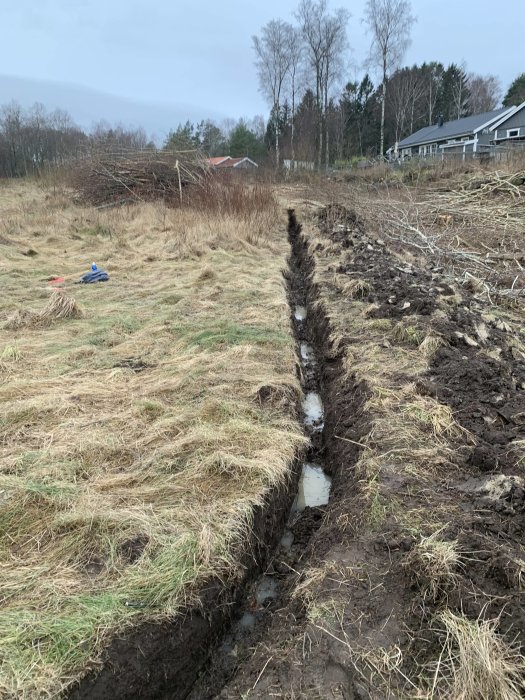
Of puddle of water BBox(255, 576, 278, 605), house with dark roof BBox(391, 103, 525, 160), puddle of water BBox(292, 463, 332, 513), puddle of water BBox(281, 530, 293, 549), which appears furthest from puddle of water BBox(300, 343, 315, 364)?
house with dark roof BBox(391, 103, 525, 160)

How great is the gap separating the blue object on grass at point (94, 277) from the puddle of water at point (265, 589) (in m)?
6.79

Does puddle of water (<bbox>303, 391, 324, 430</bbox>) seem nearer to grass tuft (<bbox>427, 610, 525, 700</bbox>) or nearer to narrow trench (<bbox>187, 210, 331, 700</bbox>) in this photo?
narrow trench (<bbox>187, 210, 331, 700</bbox>)

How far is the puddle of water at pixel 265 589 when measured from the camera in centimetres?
280

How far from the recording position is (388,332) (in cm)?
536

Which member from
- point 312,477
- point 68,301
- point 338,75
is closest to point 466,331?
point 312,477

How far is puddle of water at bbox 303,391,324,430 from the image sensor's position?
4.72 meters

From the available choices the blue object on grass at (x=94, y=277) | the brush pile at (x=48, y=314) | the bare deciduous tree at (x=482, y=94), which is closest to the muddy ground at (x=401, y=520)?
the brush pile at (x=48, y=314)

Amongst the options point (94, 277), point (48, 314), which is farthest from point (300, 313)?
point (48, 314)

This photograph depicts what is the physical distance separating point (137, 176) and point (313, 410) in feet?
47.1

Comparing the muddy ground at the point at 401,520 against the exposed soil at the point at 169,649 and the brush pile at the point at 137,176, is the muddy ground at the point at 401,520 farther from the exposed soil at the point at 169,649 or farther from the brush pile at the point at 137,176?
the brush pile at the point at 137,176

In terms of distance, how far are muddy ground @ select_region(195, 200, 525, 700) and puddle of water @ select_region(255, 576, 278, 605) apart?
122mm

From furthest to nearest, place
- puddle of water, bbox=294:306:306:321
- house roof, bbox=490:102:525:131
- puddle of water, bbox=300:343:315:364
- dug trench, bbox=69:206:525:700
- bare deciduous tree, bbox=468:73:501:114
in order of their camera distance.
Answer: bare deciduous tree, bbox=468:73:501:114 → house roof, bbox=490:102:525:131 → puddle of water, bbox=294:306:306:321 → puddle of water, bbox=300:343:315:364 → dug trench, bbox=69:206:525:700

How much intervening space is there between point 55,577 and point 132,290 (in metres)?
6.02

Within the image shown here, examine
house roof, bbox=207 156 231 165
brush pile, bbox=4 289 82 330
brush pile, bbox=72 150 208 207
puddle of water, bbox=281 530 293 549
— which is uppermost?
house roof, bbox=207 156 231 165
